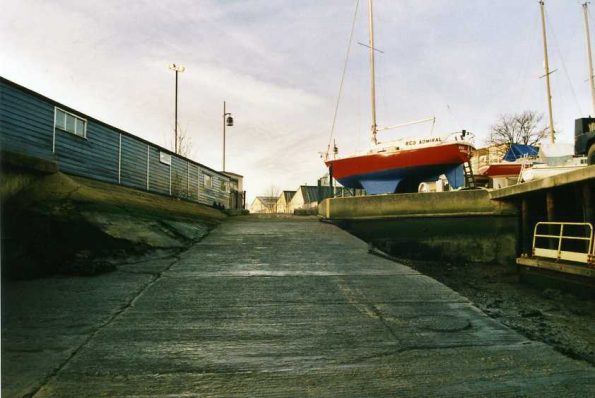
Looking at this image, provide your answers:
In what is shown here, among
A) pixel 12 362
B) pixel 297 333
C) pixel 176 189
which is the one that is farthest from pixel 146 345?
pixel 176 189

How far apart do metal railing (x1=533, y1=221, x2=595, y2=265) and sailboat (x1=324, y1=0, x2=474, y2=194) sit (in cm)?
679

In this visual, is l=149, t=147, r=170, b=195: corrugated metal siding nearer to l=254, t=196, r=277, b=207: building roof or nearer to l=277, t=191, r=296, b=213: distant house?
l=277, t=191, r=296, b=213: distant house

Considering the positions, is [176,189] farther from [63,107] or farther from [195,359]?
[195,359]

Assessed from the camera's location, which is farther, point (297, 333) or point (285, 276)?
point (285, 276)

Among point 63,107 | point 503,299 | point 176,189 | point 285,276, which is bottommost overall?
point 503,299

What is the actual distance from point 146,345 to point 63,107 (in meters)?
11.8

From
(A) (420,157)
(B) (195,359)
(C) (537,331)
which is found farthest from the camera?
(A) (420,157)

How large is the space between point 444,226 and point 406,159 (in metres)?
6.08

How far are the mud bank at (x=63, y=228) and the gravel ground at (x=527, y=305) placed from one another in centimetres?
655

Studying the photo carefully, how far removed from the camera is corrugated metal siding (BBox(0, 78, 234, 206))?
1127 centimetres

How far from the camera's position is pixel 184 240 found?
10.5m

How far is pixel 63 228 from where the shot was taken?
8.01 m

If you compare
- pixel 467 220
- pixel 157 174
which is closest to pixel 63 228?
pixel 467 220

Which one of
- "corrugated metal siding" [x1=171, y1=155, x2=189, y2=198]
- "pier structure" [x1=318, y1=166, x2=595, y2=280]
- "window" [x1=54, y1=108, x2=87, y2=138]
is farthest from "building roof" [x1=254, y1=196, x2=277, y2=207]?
"pier structure" [x1=318, y1=166, x2=595, y2=280]
